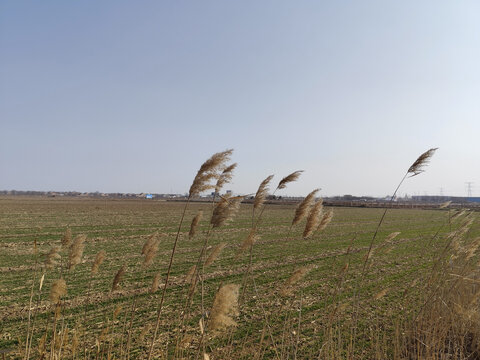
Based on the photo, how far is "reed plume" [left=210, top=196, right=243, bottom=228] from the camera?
2848mm

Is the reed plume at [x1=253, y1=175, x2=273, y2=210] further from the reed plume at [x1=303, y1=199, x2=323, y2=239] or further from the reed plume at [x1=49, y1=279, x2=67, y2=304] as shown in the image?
the reed plume at [x1=49, y1=279, x2=67, y2=304]

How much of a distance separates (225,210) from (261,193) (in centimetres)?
77

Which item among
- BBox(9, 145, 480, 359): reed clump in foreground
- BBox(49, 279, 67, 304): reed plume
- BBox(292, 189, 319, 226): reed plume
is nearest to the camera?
BBox(49, 279, 67, 304): reed plume

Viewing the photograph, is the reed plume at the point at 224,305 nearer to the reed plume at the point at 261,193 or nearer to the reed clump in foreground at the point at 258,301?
the reed clump in foreground at the point at 258,301

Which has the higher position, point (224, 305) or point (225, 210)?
point (225, 210)

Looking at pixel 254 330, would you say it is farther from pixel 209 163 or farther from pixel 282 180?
pixel 209 163

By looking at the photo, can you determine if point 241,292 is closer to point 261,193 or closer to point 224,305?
point 261,193

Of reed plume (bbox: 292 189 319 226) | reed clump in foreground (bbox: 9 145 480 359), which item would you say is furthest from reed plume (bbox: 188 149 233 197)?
reed plume (bbox: 292 189 319 226)

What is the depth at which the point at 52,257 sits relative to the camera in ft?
10.9

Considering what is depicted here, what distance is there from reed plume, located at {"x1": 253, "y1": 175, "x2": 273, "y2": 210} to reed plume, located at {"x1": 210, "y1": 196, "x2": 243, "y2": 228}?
65 cm

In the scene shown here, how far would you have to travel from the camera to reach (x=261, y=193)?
354cm

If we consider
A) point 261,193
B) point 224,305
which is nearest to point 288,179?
point 261,193

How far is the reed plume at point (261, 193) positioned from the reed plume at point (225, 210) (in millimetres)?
646

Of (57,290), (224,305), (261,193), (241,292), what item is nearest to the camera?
(224,305)
